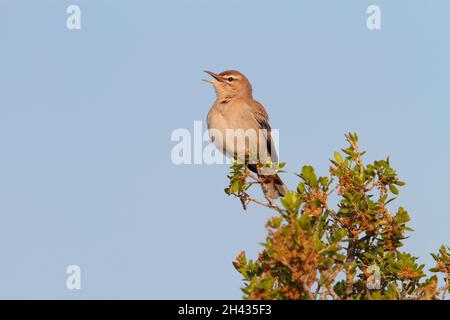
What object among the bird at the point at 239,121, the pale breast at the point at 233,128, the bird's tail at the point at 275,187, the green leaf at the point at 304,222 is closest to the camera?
the green leaf at the point at 304,222

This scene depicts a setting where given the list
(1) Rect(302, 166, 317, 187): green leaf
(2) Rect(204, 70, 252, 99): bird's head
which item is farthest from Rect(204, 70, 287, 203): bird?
(1) Rect(302, 166, 317, 187): green leaf

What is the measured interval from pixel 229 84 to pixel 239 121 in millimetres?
914

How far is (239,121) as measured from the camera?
13.0m

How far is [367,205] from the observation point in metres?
8.56

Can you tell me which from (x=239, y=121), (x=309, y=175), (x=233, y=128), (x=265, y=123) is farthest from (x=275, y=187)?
(x=309, y=175)

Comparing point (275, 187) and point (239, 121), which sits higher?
point (239, 121)

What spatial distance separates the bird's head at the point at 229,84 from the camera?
1348 cm

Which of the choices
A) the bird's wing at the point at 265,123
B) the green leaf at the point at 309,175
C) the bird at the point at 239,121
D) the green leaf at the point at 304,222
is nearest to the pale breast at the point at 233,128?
the bird at the point at 239,121

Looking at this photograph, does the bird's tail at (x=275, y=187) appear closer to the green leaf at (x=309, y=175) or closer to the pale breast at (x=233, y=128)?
the pale breast at (x=233, y=128)

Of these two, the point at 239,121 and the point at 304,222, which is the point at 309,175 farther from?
the point at 239,121
